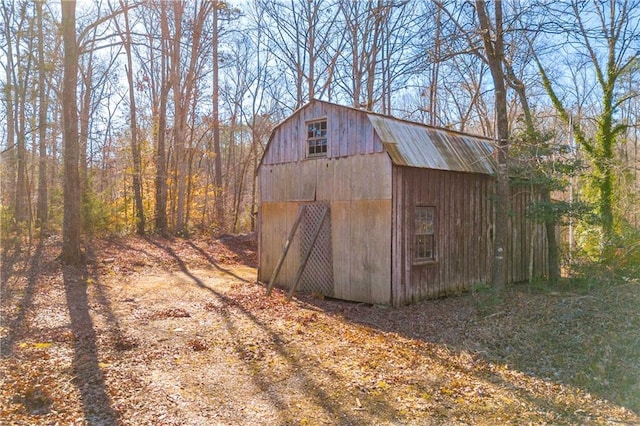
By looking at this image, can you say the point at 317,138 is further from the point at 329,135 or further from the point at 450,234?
the point at 450,234

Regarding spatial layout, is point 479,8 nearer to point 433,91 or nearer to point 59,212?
point 433,91

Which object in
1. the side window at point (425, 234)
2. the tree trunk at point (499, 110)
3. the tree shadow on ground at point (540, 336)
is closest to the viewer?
the tree shadow on ground at point (540, 336)

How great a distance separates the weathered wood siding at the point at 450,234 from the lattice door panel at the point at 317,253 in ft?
6.34

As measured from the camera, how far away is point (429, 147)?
1055cm

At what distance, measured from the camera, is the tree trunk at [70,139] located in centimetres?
1247

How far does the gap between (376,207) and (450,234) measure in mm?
2237

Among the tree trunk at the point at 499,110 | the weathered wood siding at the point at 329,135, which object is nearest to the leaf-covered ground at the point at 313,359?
the tree trunk at the point at 499,110

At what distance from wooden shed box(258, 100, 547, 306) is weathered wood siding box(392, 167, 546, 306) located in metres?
0.02

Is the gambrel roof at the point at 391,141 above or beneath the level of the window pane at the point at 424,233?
above

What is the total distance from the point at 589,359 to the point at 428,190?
5028mm

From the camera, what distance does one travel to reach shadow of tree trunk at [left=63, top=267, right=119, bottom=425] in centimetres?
449

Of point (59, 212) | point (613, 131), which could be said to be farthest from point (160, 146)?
point (613, 131)

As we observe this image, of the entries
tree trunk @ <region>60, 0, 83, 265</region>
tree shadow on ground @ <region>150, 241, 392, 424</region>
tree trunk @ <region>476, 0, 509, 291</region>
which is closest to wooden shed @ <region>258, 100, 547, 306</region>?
tree trunk @ <region>476, 0, 509, 291</region>

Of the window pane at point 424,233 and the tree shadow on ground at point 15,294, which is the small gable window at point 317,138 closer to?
the window pane at point 424,233
